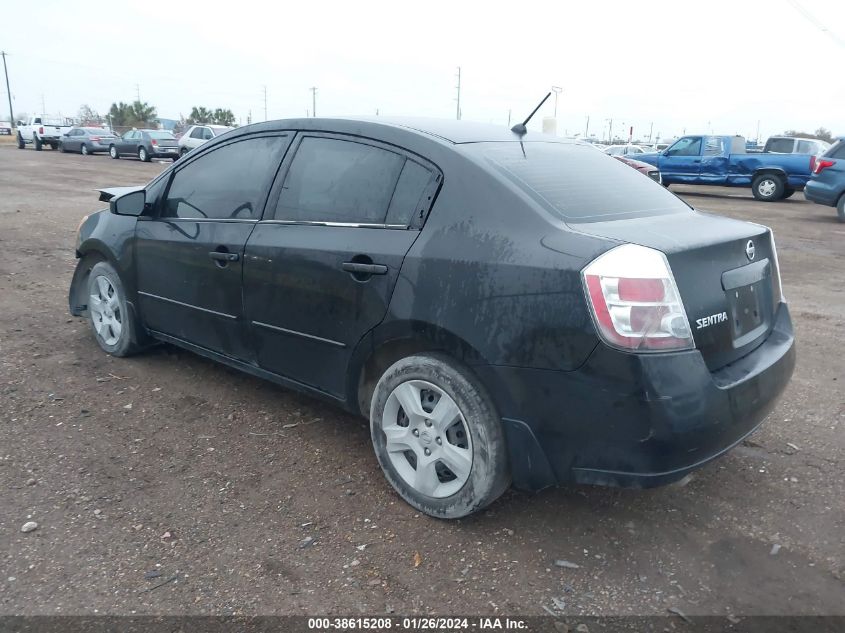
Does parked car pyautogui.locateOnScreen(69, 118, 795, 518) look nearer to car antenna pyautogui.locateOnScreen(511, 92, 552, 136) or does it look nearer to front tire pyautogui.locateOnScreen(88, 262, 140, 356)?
car antenna pyautogui.locateOnScreen(511, 92, 552, 136)

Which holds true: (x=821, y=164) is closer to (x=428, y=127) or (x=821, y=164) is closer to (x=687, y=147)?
(x=687, y=147)

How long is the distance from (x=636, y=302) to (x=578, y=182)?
39.2 inches

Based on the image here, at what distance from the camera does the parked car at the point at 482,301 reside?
2.60 m

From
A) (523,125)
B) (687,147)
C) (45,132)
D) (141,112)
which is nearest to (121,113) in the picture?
(141,112)

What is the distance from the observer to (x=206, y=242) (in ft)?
13.3

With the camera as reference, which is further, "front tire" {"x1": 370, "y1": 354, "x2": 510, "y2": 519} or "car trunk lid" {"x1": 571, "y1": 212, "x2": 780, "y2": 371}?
Result: "front tire" {"x1": 370, "y1": 354, "x2": 510, "y2": 519}

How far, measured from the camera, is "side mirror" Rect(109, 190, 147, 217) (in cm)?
453

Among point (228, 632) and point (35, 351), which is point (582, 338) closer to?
point (228, 632)

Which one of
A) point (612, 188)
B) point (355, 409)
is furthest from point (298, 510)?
point (612, 188)

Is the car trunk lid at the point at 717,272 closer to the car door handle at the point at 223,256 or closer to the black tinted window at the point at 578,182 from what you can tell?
the black tinted window at the point at 578,182

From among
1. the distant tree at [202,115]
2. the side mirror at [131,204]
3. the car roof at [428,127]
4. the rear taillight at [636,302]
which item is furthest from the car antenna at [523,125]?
the distant tree at [202,115]

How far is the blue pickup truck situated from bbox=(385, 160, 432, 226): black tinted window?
60.4ft

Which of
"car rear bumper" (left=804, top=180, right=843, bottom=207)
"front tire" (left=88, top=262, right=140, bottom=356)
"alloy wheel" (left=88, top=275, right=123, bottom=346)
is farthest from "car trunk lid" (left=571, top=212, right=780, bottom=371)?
"car rear bumper" (left=804, top=180, right=843, bottom=207)

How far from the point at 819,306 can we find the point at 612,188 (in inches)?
185
